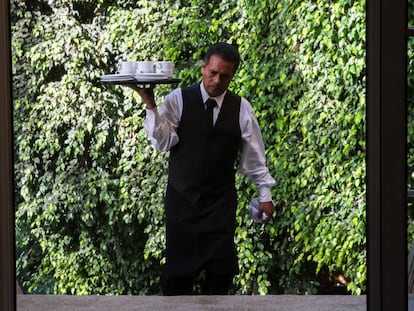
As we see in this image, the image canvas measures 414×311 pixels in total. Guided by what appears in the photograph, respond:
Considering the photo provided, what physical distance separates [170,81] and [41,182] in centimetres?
111

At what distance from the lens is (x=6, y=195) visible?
4.02 feet

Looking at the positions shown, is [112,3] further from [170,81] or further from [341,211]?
[341,211]

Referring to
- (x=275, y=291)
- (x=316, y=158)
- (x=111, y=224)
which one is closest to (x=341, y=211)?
(x=316, y=158)

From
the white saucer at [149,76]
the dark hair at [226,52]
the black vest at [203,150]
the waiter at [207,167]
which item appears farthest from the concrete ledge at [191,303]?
the dark hair at [226,52]

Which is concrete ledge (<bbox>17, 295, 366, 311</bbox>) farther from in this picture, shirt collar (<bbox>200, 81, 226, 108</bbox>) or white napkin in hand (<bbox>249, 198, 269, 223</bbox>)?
shirt collar (<bbox>200, 81, 226, 108</bbox>)

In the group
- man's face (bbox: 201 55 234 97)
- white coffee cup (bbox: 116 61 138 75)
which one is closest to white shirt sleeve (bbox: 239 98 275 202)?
man's face (bbox: 201 55 234 97)

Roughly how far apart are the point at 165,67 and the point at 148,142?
1.60 feet

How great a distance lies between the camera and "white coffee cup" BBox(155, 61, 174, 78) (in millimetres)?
4738

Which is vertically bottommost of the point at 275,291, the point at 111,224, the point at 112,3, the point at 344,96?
the point at 275,291

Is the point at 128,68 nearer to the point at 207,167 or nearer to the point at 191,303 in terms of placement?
the point at 207,167

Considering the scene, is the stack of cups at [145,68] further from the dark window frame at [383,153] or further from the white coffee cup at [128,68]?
the dark window frame at [383,153]

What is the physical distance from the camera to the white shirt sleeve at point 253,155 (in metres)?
4.12

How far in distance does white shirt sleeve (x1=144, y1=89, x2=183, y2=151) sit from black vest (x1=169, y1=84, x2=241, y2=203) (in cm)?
4

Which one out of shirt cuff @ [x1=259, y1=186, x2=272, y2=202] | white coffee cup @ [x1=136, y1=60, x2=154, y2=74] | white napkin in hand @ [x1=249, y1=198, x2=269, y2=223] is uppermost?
white coffee cup @ [x1=136, y1=60, x2=154, y2=74]
